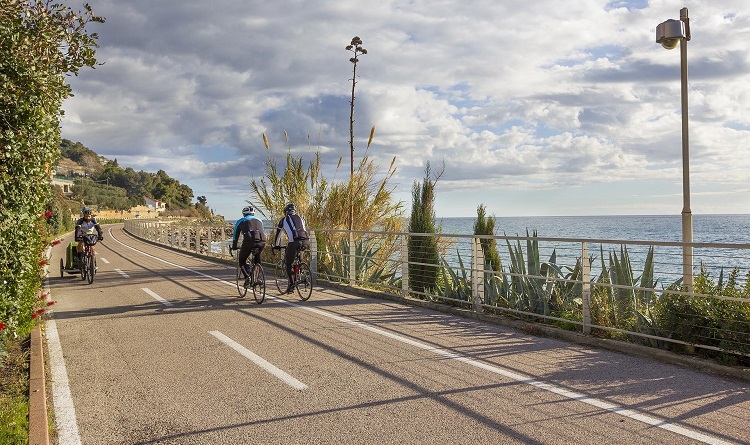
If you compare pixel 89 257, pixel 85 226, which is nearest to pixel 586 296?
pixel 85 226

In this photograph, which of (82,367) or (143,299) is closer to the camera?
(82,367)

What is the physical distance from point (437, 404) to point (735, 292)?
3747 millimetres

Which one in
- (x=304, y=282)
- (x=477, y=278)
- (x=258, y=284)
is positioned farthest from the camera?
(x=304, y=282)

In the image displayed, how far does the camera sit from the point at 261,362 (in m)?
6.57

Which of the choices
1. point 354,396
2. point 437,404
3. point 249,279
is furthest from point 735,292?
point 249,279

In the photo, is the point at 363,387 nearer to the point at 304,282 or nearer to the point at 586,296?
the point at 586,296

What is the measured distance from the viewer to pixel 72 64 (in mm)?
6211

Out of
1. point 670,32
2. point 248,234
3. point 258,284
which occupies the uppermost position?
point 670,32

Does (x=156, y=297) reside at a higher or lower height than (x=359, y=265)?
lower

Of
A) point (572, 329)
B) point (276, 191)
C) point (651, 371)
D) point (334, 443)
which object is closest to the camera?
point (334, 443)

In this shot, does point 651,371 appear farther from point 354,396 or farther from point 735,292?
point 354,396

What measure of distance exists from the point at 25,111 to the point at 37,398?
9.01 ft

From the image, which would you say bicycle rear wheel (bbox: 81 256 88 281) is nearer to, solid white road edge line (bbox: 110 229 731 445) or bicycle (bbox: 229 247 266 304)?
bicycle (bbox: 229 247 266 304)

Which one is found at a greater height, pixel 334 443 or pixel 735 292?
pixel 735 292
